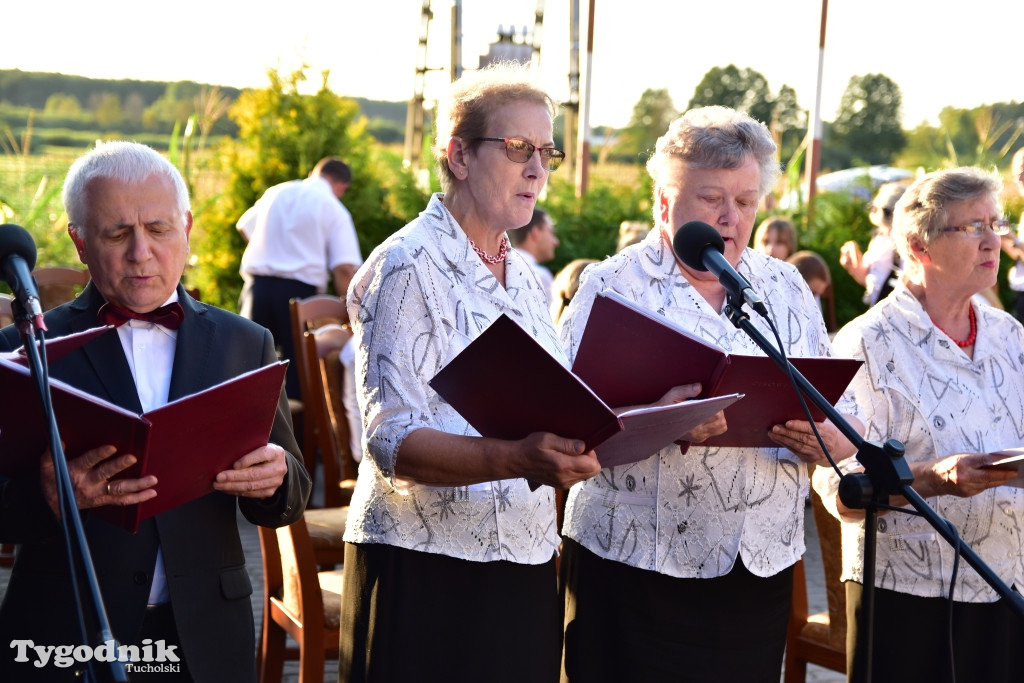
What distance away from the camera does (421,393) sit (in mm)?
2410

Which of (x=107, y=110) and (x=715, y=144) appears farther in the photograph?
(x=107, y=110)

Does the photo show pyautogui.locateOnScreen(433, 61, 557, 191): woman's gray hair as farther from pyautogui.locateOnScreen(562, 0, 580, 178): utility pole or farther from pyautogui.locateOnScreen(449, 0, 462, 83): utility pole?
pyautogui.locateOnScreen(562, 0, 580, 178): utility pole

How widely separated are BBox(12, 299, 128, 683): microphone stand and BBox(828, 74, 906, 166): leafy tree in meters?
34.4

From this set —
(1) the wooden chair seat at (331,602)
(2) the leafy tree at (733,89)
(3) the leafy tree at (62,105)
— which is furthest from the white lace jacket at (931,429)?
(2) the leafy tree at (733,89)

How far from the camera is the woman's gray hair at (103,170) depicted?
242 centimetres

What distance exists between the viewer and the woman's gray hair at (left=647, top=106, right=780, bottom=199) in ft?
9.80

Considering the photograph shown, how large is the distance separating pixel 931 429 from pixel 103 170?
2276 millimetres

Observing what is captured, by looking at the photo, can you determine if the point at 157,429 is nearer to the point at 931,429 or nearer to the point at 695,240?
the point at 695,240

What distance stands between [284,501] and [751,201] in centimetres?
146

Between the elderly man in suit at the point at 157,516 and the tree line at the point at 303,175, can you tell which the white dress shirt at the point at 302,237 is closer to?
the tree line at the point at 303,175

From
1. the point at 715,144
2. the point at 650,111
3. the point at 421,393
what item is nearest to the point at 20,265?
the point at 421,393

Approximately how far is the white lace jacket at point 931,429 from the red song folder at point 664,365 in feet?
2.05

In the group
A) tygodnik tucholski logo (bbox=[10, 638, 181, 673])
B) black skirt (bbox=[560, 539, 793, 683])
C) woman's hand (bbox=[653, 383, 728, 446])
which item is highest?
woman's hand (bbox=[653, 383, 728, 446])

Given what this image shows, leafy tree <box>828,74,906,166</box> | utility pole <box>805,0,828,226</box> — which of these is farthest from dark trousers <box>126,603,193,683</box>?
A: leafy tree <box>828,74,906,166</box>
